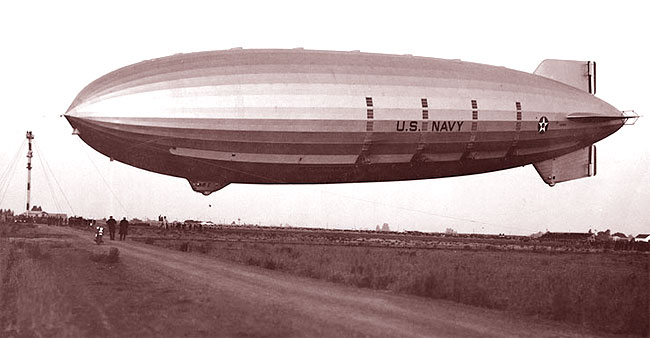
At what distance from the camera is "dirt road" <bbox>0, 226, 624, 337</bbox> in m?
12.3

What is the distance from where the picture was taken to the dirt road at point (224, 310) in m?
12.3

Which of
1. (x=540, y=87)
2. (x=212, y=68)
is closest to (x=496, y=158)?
(x=540, y=87)

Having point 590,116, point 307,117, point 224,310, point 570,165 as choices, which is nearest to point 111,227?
point 307,117

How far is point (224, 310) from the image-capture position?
14406mm

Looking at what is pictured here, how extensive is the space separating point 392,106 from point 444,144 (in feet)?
11.0

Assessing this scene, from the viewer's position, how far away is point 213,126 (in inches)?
952

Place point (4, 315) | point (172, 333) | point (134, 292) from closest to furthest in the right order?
point (172, 333), point (4, 315), point (134, 292)

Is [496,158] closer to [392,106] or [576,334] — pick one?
[392,106]

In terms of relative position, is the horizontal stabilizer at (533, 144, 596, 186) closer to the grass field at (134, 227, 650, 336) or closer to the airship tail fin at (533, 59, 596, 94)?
the airship tail fin at (533, 59, 596, 94)

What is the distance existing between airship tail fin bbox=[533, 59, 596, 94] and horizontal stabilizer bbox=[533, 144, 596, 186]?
3.63 metres

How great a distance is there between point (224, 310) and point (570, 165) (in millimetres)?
24320

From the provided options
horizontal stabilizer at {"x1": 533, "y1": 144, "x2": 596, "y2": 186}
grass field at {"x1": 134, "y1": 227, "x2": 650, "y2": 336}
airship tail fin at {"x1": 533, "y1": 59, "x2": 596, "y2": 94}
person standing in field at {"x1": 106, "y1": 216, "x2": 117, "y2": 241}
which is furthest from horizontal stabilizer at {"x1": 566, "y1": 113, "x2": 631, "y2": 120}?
person standing in field at {"x1": 106, "y1": 216, "x2": 117, "y2": 241}

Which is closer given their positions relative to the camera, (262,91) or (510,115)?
(262,91)

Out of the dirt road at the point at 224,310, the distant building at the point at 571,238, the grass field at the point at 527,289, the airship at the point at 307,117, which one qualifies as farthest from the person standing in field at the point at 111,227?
the distant building at the point at 571,238
